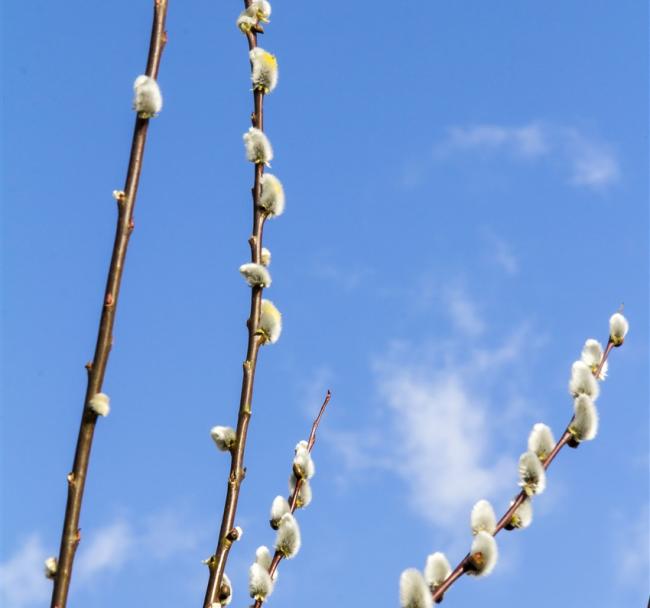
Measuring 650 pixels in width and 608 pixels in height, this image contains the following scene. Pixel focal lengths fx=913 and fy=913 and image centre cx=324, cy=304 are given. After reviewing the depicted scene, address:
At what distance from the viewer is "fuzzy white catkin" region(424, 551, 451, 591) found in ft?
5.78

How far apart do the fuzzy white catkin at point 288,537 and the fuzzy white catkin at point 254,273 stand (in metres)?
0.56

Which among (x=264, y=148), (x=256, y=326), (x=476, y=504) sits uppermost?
(x=264, y=148)

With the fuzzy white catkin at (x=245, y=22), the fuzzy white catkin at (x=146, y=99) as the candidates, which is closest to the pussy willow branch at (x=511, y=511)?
the fuzzy white catkin at (x=146, y=99)

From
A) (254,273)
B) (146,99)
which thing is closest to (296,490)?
(254,273)

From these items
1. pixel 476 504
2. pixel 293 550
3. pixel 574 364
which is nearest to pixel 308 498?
pixel 293 550

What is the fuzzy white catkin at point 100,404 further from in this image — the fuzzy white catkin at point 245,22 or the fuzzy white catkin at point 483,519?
the fuzzy white catkin at point 245,22

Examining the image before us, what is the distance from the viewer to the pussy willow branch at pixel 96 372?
1.54 meters

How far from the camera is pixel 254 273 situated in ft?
7.10

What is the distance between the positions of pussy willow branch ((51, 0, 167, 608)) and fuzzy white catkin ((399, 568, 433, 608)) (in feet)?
1.89

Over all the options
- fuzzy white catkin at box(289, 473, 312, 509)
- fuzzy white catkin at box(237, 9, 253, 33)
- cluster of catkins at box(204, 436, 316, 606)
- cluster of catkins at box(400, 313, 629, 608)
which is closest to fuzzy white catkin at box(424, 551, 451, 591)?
cluster of catkins at box(400, 313, 629, 608)

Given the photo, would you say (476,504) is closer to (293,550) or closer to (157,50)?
(293,550)

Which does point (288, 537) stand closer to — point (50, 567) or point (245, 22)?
point (50, 567)

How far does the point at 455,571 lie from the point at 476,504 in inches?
6.2

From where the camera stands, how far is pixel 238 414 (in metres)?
2.02
